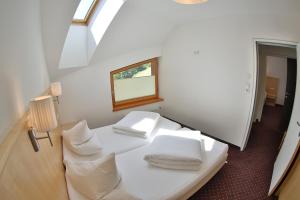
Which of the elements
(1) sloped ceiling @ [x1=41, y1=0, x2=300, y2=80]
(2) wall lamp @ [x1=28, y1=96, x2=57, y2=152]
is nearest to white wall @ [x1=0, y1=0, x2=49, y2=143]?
(2) wall lamp @ [x1=28, y1=96, x2=57, y2=152]

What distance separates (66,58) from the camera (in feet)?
9.80

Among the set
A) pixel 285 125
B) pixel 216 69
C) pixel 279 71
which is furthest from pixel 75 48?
pixel 279 71

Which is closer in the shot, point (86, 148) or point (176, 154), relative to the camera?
point (176, 154)

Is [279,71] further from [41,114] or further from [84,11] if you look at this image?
[41,114]

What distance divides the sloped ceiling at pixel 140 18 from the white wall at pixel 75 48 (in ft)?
0.54

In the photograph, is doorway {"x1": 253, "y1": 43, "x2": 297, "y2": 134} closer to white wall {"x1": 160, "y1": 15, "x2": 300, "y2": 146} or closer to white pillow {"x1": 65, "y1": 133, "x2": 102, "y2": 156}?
white wall {"x1": 160, "y1": 15, "x2": 300, "y2": 146}

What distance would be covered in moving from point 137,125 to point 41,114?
186 centimetres

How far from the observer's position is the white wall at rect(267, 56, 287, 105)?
4.77 m

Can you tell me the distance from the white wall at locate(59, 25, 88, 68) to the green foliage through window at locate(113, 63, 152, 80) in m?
0.85

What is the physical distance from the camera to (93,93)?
355 centimetres

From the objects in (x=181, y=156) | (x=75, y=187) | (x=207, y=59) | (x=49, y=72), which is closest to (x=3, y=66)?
(x=75, y=187)

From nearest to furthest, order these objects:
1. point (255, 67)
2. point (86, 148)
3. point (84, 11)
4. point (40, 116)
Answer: point (40, 116) < point (86, 148) < point (255, 67) < point (84, 11)

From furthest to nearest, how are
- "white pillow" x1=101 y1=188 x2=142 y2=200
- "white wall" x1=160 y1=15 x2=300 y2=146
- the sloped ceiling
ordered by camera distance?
"white wall" x1=160 y1=15 x2=300 y2=146 → the sloped ceiling → "white pillow" x1=101 y1=188 x2=142 y2=200

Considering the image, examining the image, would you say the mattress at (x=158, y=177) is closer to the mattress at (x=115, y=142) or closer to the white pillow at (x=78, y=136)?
the mattress at (x=115, y=142)
